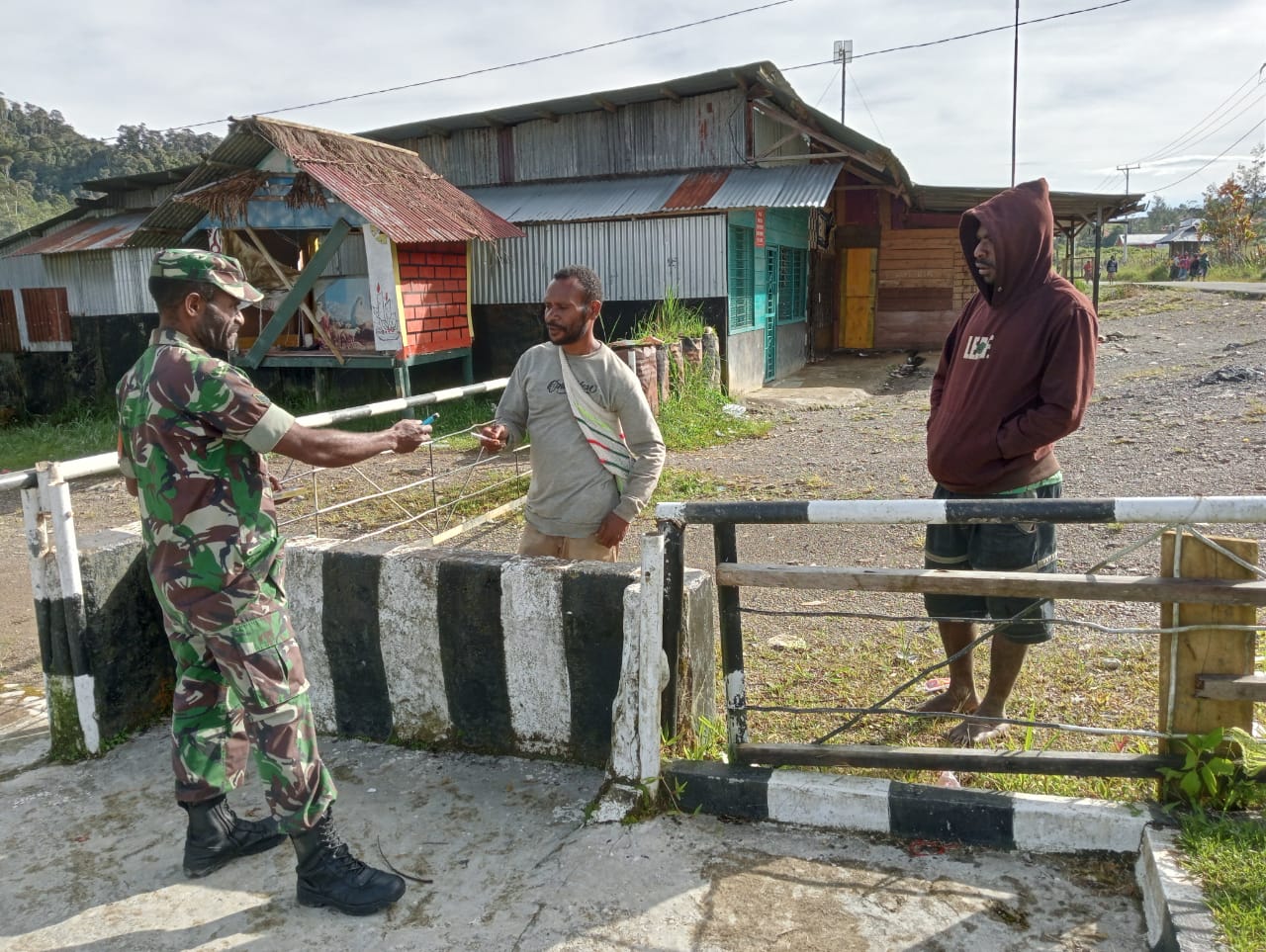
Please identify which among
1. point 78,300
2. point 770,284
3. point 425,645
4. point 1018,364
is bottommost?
point 425,645

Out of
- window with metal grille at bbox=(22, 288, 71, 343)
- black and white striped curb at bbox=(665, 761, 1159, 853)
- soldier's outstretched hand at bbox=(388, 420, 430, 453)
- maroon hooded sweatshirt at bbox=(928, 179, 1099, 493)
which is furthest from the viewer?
window with metal grille at bbox=(22, 288, 71, 343)

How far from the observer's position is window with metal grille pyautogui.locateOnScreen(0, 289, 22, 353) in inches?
646

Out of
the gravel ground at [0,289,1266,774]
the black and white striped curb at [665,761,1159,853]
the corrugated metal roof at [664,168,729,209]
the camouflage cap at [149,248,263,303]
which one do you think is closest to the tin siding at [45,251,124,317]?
the gravel ground at [0,289,1266,774]

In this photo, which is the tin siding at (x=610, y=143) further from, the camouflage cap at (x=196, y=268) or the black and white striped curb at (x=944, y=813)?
the black and white striped curb at (x=944, y=813)

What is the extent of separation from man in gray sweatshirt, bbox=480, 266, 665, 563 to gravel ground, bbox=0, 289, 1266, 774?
967 mm

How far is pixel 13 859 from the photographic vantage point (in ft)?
8.94

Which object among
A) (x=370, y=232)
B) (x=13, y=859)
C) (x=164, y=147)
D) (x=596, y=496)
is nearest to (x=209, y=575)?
(x=13, y=859)

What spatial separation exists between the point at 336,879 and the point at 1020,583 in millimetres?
1890

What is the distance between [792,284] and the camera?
52.1 ft

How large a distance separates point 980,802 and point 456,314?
11084 mm

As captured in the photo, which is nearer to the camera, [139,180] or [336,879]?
[336,879]

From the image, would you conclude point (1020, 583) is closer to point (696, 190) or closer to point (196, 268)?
point (196, 268)

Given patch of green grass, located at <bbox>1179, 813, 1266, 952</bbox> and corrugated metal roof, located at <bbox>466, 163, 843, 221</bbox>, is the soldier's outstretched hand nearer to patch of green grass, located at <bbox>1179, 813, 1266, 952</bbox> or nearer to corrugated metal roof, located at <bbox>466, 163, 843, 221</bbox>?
patch of green grass, located at <bbox>1179, 813, 1266, 952</bbox>

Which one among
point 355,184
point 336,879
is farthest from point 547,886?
point 355,184
